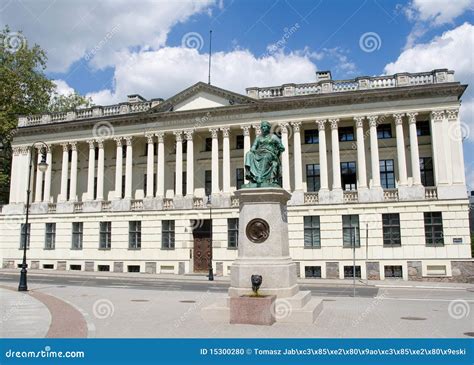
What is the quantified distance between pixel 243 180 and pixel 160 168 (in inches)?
298

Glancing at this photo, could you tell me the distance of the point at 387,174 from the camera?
117ft

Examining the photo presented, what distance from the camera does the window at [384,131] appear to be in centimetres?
3647

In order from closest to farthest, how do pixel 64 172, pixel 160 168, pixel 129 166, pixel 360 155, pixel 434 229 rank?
pixel 434 229 < pixel 360 155 < pixel 160 168 < pixel 129 166 < pixel 64 172

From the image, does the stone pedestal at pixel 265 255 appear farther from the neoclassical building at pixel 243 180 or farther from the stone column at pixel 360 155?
the stone column at pixel 360 155

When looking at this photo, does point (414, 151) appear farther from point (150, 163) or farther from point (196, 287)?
point (150, 163)

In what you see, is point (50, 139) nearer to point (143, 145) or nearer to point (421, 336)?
point (143, 145)

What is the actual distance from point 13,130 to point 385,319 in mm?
43310

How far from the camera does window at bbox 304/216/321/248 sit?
3450cm

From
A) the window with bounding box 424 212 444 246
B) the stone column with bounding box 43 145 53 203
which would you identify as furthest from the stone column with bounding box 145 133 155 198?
the window with bounding box 424 212 444 246

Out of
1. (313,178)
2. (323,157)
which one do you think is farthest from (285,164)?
(323,157)

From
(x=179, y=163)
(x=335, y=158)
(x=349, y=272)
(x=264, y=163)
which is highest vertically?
(x=179, y=163)

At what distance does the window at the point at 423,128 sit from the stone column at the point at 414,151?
182 cm

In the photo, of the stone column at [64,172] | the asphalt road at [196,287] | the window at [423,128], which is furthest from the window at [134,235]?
the window at [423,128]

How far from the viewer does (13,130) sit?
148 feet
